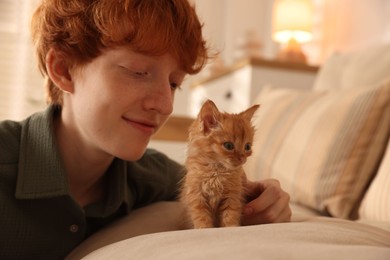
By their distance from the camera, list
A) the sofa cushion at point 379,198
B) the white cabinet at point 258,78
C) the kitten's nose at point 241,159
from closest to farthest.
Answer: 1. the kitten's nose at point 241,159
2. the sofa cushion at point 379,198
3. the white cabinet at point 258,78

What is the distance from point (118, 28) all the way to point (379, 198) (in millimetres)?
809

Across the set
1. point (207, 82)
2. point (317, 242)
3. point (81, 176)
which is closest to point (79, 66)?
point (81, 176)

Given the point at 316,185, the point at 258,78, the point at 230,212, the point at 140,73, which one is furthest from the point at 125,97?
the point at 258,78

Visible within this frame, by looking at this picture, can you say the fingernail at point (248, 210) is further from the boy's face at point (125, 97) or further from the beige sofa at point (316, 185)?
the boy's face at point (125, 97)

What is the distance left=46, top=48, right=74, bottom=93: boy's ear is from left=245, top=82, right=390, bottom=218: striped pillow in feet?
2.58

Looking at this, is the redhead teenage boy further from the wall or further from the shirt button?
the wall

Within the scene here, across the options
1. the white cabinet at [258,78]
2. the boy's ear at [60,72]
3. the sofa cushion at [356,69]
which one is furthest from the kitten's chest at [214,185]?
the white cabinet at [258,78]

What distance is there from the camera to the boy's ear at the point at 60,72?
1.19 metres

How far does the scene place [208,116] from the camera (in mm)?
931

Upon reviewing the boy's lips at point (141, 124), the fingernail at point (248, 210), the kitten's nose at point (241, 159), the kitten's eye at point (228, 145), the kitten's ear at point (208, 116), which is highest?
the kitten's ear at point (208, 116)

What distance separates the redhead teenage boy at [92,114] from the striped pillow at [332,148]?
1.38 feet

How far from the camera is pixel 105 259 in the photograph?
82cm

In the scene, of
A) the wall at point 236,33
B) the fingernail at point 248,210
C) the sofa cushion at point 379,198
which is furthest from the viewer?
the wall at point 236,33

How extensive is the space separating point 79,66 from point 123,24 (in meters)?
0.15
